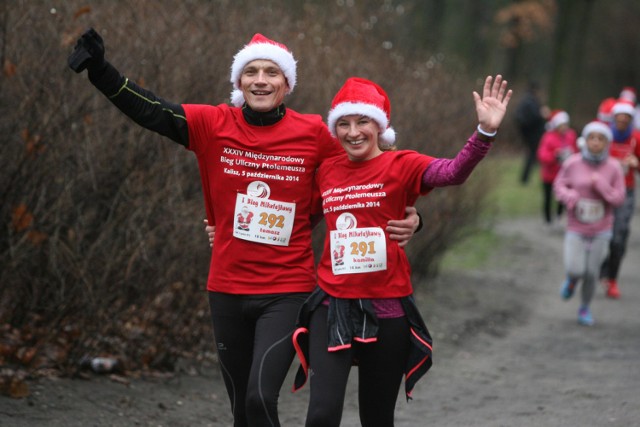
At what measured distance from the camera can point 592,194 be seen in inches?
363

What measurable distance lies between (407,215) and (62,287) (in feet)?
8.01

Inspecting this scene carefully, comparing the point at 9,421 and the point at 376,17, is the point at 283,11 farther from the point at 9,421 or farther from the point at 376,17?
the point at 9,421

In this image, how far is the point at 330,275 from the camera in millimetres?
4223

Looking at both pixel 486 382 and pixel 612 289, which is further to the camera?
pixel 612 289

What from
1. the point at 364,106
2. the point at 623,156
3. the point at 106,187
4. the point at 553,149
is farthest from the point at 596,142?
the point at 553,149

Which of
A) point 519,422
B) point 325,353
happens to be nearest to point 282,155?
point 325,353

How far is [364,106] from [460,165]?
0.57 meters

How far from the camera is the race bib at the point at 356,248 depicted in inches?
162

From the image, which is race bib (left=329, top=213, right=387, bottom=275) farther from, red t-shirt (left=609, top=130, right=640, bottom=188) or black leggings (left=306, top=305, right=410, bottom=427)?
red t-shirt (left=609, top=130, right=640, bottom=188)

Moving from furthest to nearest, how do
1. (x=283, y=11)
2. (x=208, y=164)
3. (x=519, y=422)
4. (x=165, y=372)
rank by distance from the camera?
(x=283, y=11) → (x=165, y=372) → (x=519, y=422) → (x=208, y=164)

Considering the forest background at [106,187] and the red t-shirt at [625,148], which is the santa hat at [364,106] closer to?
the forest background at [106,187]

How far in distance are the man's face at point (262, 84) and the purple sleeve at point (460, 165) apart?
78 centimetres

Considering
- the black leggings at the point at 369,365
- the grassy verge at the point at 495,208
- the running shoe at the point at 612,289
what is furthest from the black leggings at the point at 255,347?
the grassy verge at the point at 495,208

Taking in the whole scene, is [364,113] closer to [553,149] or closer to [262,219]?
[262,219]
